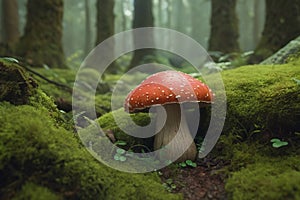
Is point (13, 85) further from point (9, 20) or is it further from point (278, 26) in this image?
point (9, 20)

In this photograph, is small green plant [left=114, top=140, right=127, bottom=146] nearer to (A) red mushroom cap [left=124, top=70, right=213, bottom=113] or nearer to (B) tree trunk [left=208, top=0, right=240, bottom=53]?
(A) red mushroom cap [left=124, top=70, right=213, bottom=113]

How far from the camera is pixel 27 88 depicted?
271 centimetres

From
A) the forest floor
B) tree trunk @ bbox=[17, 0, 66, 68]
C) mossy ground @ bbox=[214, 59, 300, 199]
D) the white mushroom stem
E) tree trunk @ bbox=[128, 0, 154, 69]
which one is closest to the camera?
mossy ground @ bbox=[214, 59, 300, 199]

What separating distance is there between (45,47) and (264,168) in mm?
7260

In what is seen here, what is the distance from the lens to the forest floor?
241cm

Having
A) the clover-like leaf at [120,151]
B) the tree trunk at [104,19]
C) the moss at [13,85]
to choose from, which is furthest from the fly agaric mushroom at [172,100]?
the tree trunk at [104,19]

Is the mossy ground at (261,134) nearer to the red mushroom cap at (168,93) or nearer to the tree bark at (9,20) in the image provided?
the red mushroom cap at (168,93)

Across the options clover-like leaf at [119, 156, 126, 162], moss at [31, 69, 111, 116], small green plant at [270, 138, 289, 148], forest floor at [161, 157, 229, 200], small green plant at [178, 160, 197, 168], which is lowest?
moss at [31, 69, 111, 116]

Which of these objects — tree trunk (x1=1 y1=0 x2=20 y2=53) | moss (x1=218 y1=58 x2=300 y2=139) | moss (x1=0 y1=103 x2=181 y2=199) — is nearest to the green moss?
moss (x1=218 y1=58 x2=300 y2=139)

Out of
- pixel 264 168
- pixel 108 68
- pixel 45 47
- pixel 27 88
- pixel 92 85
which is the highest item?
pixel 27 88

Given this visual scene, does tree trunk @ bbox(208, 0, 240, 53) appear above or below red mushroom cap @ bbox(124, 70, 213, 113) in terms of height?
below

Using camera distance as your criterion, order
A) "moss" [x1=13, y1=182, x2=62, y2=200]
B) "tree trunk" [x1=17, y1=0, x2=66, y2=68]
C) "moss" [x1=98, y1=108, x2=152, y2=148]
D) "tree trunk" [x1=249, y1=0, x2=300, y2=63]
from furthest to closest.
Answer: "tree trunk" [x1=17, y1=0, x2=66, y2=68]
"tree trunk" [x1=249, y1=0, x2=300, y2=63]
"moss" [x1=98, y1=108, x2=152, y2=148]
"moss" [x1=13, y1=182, x2=62, y2=200]

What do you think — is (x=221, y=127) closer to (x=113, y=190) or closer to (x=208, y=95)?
(x=208, y=95)

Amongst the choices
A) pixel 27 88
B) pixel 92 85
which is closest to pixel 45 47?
pixel 92 85
